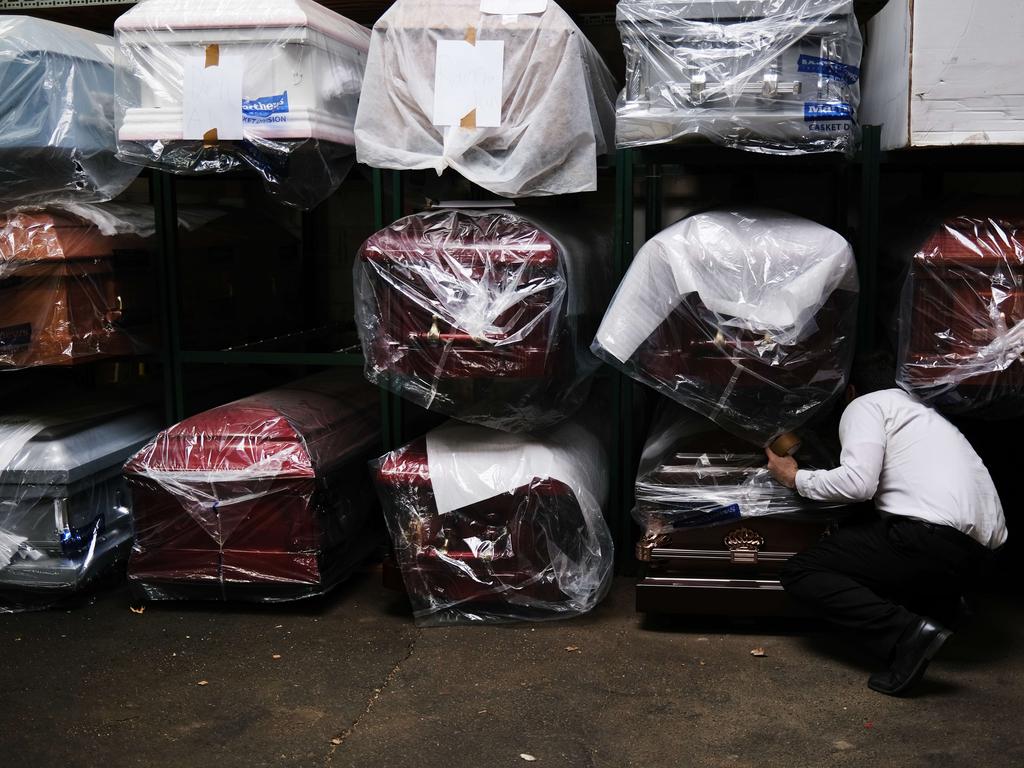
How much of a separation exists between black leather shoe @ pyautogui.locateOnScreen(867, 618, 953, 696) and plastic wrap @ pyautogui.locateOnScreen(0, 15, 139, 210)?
2.75 metres

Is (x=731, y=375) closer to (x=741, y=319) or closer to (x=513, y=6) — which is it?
(x=741, y=319)

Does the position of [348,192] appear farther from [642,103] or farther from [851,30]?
[851,30]

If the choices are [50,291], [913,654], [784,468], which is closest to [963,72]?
[784,468]

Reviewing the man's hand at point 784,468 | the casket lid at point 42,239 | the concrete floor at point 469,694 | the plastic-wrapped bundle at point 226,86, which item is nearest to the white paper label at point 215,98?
the plastic-wrapped bundle at point 226,86

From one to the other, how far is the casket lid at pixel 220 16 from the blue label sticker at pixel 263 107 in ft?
0.69

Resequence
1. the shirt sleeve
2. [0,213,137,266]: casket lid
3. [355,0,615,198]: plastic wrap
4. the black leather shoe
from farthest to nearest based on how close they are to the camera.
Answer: [0,213,137,266]: casket lid < [355,0,615,198]: plastic wrap < the shirt sleeve < the black leather shoe

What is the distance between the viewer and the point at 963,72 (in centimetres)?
290

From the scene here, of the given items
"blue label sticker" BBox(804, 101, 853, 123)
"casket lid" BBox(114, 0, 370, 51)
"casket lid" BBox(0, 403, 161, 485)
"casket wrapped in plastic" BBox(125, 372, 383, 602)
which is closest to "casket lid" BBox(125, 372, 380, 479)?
"casket wrapped in plastic" BBox(125, 372, 383, 602)

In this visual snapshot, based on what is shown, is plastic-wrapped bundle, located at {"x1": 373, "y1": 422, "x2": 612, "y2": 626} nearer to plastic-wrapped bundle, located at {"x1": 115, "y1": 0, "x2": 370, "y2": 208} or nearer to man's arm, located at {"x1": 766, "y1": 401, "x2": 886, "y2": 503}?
Result: man's arm, located at {"x1": 766, "y1": 401, "x2": 886, "y2": 503}

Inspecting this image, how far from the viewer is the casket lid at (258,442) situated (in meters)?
3.32

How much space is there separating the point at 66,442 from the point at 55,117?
1029mm

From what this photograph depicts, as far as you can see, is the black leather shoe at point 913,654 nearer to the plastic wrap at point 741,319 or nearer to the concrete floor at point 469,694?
the concrete floor at point 469,694

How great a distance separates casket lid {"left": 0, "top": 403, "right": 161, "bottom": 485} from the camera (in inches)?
135

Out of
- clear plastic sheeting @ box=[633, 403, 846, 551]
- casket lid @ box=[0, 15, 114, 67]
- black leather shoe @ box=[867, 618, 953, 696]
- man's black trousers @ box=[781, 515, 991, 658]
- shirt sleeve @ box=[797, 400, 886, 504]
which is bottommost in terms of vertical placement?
black leather shoe @ box=[867, 618, 953, 696]
